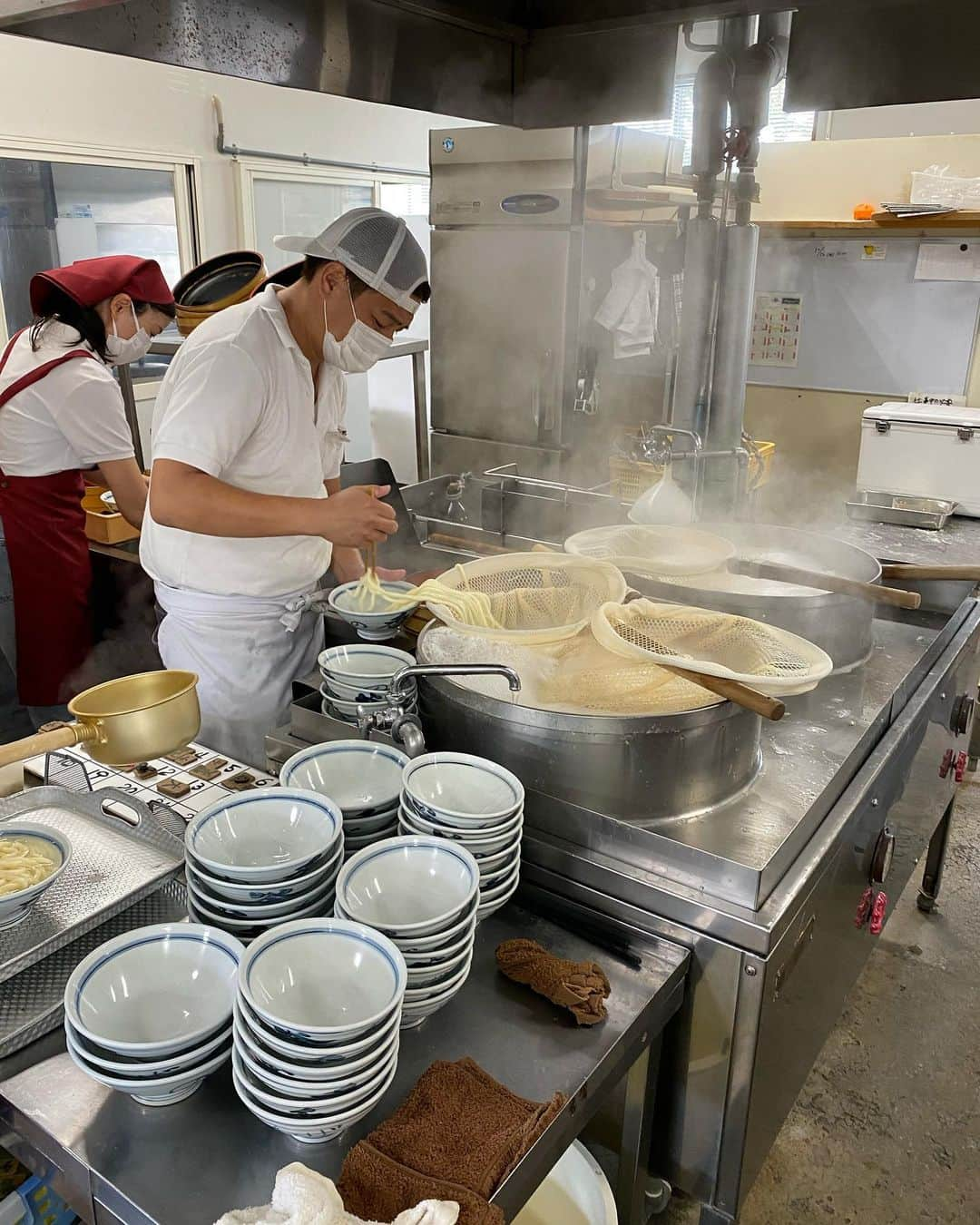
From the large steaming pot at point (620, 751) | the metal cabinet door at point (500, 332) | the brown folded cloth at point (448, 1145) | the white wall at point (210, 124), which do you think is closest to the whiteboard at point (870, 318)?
the metal cabinet door at point (500, 332)

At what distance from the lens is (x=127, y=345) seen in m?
3.03

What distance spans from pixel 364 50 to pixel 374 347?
2.10 ft

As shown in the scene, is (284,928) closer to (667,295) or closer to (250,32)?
(250,32)

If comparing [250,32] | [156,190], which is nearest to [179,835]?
[250,32]

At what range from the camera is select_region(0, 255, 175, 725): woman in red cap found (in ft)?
9.51

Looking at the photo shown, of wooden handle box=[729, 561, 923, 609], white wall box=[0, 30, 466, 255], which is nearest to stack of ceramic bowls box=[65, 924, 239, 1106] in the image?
wooden handle box=[729, 561, 923, 609]

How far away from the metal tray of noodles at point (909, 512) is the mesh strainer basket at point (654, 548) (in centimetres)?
150

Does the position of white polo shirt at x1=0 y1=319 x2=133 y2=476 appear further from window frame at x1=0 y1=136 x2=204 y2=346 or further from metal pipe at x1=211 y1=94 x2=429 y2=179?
metal pipe at x1=211 y1=94 x2=429 y2=179

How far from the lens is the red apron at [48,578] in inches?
122

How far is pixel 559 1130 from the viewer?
1.03 meters

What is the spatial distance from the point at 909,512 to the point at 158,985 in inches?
117

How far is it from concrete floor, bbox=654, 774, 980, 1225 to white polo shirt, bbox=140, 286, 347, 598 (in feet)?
A: 5.21

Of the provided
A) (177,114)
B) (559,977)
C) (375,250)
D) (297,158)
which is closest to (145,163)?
(177,114)

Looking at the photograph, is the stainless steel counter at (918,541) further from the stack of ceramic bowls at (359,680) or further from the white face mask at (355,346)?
the stack of ceramic bowls at (359,680)
